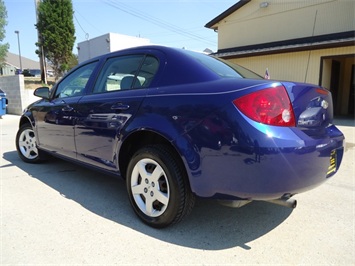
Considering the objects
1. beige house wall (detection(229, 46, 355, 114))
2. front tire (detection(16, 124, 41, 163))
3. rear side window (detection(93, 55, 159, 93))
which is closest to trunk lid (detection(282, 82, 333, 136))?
rear side window (detection(93, 55, 159, 93))

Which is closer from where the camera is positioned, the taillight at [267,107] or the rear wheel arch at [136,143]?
the taillight at [267,107]

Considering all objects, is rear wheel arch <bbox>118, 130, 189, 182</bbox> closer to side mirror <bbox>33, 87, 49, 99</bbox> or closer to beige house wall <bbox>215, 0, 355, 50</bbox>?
side mirror <bbox>33, 87, 49, 99</bbox>

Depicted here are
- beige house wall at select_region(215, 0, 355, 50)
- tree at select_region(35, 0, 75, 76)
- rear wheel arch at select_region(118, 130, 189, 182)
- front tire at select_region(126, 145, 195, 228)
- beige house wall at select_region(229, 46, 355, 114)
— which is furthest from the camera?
tree at select_region(35, 0, 75, 76)

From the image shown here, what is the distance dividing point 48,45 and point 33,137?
71.1 feet

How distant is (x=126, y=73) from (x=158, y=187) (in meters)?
1.27

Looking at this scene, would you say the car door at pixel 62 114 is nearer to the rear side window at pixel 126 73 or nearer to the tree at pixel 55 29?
the rear side window at pixel 126 73

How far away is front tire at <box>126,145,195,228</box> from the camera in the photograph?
2320 mm

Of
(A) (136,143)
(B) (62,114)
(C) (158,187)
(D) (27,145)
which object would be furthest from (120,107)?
(D) (27,145)

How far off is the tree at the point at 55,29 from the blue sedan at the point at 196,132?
22.9 m

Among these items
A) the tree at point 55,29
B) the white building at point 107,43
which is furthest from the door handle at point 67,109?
the white building at point 107,43

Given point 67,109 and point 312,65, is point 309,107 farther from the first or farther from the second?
point 312,65

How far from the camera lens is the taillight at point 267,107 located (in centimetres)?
198

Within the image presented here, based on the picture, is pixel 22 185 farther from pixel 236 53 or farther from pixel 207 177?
pixel 236 53

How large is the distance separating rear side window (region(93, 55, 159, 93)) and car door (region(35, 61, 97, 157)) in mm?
296
